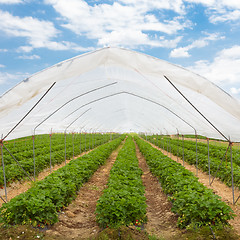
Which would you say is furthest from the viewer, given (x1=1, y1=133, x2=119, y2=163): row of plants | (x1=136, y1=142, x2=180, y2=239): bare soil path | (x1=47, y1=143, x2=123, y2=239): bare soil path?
(x1=1, y1=133, x2=119, y2=163): row of plants

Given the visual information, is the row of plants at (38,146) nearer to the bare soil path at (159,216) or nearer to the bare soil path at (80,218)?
the bare soil path at (80,218)

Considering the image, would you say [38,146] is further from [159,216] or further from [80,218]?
[159,216]

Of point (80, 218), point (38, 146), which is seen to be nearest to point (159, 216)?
point (80, 218)

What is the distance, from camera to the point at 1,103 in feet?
20.3

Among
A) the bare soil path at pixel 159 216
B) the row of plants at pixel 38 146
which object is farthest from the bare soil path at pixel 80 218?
the row of plants at pixel 38 146

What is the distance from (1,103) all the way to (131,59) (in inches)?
141

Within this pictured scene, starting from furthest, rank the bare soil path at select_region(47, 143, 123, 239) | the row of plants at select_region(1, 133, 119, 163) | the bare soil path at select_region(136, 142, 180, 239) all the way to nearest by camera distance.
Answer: the row of plants at select_region(1, 133, 119, 163), the bare soil path at select_region(136, 142, 180, 239), the bare soil path at select_region(47, 143, 123, 239)

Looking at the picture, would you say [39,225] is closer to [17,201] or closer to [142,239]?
[17,201]

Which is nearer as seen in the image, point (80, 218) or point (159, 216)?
point (80, 218)

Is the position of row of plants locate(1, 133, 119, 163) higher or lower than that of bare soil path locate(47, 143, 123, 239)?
higher

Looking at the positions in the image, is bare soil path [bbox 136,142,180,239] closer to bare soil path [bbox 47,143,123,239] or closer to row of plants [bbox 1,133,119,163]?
bare soil path [bbox 47,143,123,239]

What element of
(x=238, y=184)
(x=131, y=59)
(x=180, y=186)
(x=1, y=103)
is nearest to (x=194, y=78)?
(x=131, y=59)

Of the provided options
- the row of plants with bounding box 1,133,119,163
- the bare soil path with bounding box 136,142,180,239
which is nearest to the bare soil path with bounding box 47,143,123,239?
the bare soil path with bounding box 136,142,180,239

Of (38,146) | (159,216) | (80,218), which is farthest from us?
(38,146)
